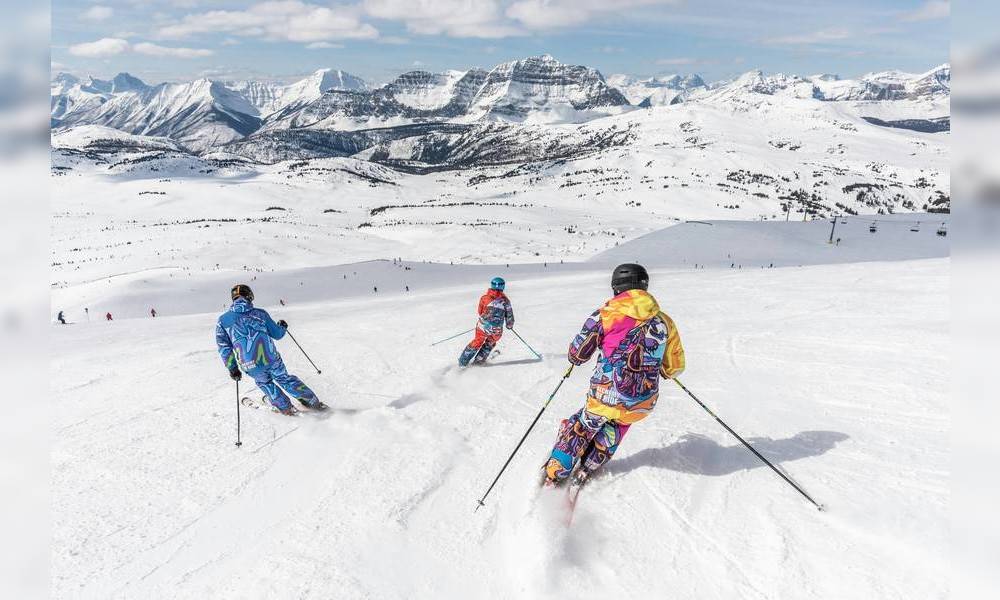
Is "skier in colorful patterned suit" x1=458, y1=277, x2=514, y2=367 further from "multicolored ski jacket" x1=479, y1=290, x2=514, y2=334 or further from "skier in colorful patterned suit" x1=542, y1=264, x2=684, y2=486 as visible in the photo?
"skier in colorful patterned suit" x1=542, y1=264, x2=684, y2=486

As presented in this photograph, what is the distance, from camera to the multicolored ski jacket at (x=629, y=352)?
4.31 metres

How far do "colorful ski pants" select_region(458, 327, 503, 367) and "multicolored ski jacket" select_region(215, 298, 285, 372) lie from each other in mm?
3252

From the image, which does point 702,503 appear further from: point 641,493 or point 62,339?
point 62,339

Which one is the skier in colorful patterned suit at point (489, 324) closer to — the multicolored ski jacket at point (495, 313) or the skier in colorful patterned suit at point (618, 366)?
the multicolored ski jacket at point (495, 313)

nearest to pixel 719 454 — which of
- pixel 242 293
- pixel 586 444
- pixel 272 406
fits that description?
pixel 586 444

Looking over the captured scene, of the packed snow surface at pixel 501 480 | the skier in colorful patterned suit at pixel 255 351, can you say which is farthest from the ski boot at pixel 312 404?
the packed snow surface at pixel 501 480

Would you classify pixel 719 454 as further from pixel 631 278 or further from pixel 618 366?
pixel 631 278

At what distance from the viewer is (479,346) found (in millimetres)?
8805

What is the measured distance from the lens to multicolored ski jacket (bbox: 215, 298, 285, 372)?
6.44 m

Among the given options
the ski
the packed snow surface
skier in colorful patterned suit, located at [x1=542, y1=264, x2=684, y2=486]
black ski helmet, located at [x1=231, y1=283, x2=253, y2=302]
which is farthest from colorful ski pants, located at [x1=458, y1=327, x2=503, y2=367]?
skier in colorful patterned suit, located at [x1=542, y1=264, x2=684, y2=486]

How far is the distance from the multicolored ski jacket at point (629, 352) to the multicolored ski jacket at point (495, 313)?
14.1 feet

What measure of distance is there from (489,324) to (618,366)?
453cm
